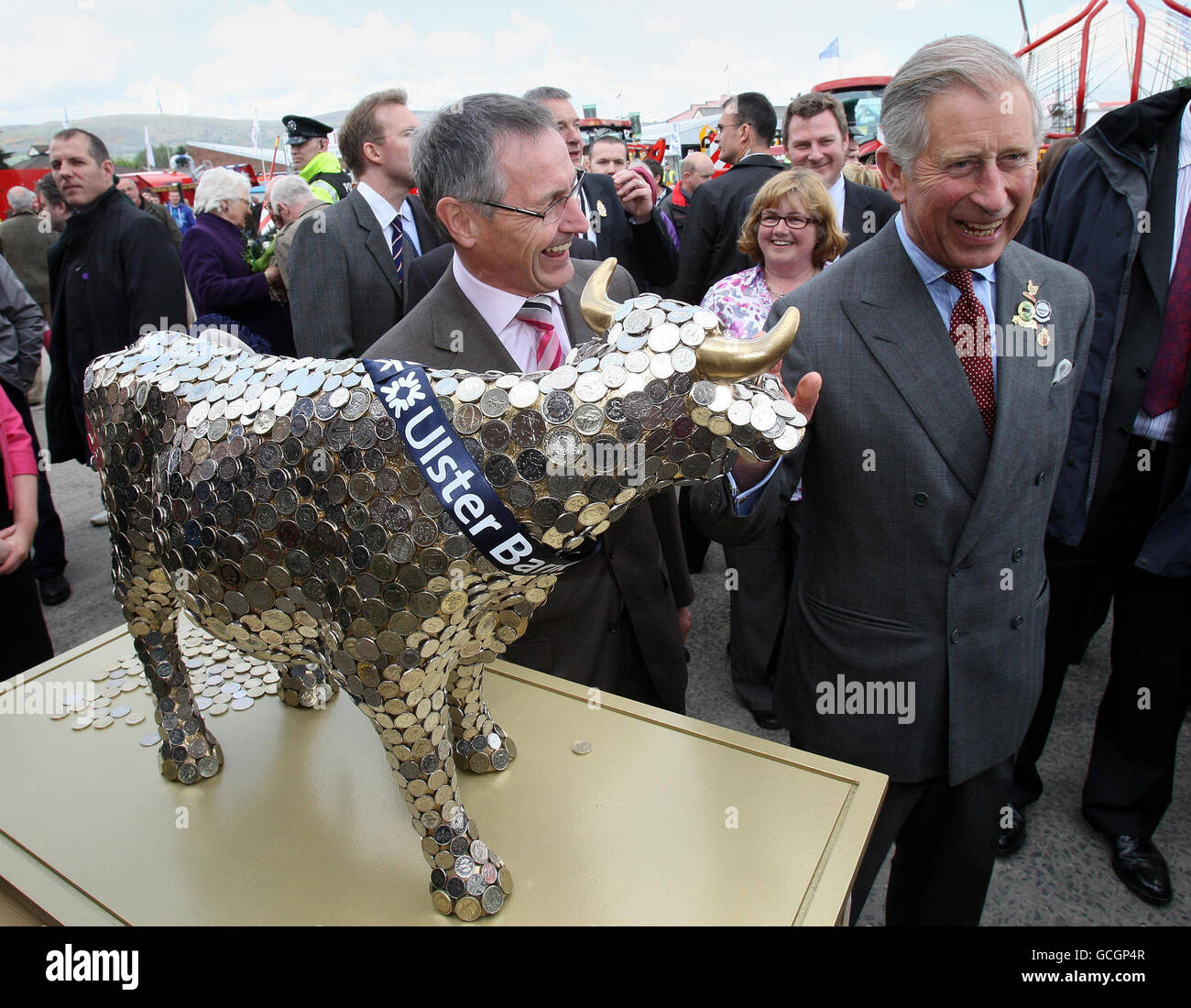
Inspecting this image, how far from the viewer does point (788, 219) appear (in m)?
3.18

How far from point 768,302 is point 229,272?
3.16 m

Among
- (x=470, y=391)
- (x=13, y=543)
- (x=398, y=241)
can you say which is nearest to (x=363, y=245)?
(x=398, y=241)

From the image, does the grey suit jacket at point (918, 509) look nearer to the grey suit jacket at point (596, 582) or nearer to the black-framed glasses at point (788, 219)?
the grey suit jacket at point (596, 582)

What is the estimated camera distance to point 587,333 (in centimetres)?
186

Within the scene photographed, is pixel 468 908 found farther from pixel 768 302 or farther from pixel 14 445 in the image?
pixel 768 302

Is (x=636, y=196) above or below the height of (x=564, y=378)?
above

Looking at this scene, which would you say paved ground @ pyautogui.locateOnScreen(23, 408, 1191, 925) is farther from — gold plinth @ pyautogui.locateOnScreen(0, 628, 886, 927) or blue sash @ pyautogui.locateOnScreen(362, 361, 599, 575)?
blue sash @ pyautogui.locateOnScreen(362, 361, 599, 575)

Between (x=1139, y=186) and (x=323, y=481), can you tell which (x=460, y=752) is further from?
(x=1139, y=186)

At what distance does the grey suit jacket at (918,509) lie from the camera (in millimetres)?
1606

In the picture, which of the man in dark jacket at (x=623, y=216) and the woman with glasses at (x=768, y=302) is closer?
the woman with glasses at (x=768, y=302)

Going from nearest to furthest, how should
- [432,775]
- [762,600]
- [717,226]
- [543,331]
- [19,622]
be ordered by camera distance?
[432,775] < [543,331] < [19,622] < [762,600] < [717,226]

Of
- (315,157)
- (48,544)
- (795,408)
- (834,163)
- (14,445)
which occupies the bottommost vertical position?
(48,544)

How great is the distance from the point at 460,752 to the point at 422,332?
0.90 metres

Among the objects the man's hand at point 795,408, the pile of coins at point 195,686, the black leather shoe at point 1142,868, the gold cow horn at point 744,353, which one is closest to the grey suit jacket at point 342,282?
the pile of coins at point 195,686
